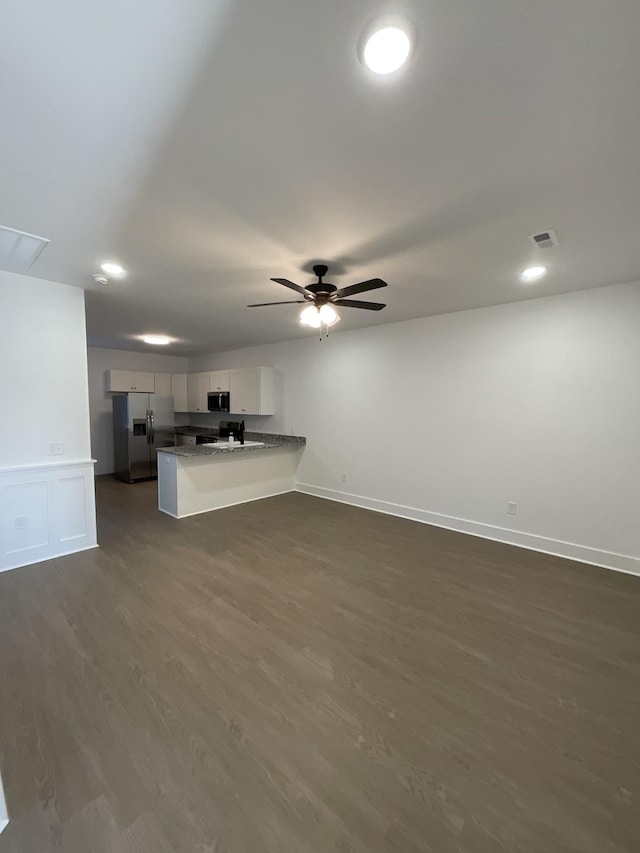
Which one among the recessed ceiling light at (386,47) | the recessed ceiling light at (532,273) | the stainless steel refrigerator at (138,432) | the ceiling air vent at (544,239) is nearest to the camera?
the recessed ceiling light at (386,47)

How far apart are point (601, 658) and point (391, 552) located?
184 centimetres

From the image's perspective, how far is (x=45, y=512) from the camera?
11.2ft

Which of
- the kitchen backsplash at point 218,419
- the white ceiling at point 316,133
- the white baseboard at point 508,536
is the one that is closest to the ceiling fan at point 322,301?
the white ceiling at point 316,133

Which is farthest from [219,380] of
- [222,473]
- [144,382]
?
[222,473]

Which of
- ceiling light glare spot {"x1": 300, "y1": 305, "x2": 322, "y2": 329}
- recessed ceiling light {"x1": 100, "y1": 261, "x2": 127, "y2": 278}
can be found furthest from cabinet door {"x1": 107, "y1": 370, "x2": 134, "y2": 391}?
ceiling light glare spot {"x1": 300, "y1": 305, "x2": 322, "y2": 329}

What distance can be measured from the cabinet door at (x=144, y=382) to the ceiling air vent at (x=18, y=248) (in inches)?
174

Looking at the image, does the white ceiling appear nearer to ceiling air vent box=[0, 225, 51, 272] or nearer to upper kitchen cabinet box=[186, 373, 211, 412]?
ceiling air vent box=[0, 225, 51, 272]

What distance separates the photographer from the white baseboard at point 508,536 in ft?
11.0

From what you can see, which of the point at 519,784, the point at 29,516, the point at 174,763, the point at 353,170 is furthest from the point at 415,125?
the point at 29,516

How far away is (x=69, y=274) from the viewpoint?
312 centimetres

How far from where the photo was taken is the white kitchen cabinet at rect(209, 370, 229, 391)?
6.90 metres

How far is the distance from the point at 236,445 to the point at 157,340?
246cm

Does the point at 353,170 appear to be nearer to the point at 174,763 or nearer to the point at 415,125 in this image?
the point at 415,125

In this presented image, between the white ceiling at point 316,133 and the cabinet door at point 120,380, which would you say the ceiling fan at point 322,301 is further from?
the cabinet door at point 120,380
